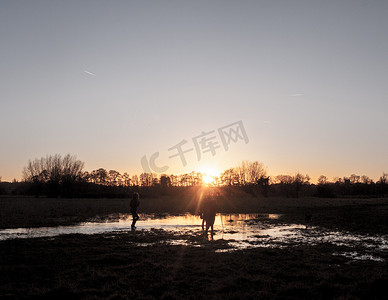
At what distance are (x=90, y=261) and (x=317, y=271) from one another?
763 centimetres

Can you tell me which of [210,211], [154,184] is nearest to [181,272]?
[210,211]

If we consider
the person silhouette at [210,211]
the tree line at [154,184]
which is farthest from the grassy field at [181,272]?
the tree line at [154,184]

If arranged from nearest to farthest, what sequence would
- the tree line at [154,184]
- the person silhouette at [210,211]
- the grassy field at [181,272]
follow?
1. the grassy field at [181,272]
2. the person silhouette at [210,211]
3. the tree line at [154,184]

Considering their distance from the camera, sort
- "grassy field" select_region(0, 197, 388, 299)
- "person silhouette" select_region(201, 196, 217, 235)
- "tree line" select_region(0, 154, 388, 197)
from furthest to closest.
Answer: "tree line" select_region(0, 154, 388, 197) → "person silhouette" select_region(201, 196, 217, 235) → "grassy field" select_region(0, 197, 388, 299)

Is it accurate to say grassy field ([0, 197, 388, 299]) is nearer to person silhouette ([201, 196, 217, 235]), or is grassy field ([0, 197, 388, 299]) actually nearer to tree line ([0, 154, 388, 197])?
person silhouette ([201, 196, 217, 235])

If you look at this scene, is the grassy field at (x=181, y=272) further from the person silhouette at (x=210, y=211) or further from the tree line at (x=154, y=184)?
the tree line at (x=154, y=184)

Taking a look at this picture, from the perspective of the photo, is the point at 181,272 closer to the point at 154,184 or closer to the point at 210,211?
the point at 210,211

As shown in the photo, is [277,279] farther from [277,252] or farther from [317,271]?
[277,252]

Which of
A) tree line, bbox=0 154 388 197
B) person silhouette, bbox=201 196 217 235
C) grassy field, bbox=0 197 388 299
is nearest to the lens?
grassy field, bbox=0 197 388 299

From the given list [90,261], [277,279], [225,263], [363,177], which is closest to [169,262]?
[225,263]

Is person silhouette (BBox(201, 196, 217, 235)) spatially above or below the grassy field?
above

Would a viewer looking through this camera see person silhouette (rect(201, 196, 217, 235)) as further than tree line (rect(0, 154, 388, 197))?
No

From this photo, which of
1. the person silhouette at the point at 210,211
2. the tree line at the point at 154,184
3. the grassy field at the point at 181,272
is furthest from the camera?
the tree line at the point at 154,184

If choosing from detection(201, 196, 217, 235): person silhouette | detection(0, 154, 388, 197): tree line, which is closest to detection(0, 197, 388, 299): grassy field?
detection(201, 196, 217, 235): person silhouette
